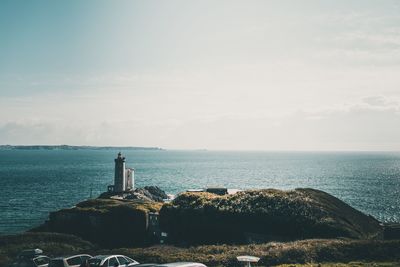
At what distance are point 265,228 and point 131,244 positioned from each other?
1362cm

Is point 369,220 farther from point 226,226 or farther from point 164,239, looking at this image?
point 164,239

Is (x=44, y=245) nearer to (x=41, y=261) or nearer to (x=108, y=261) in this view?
(x=41, y=261)

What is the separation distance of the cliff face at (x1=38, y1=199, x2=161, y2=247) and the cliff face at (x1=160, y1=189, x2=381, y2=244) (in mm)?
2977

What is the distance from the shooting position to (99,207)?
4562cm

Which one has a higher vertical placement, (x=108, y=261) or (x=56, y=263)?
(x=108, y=261)

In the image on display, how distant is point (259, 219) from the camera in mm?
35625

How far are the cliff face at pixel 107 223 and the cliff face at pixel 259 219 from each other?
2.98 m

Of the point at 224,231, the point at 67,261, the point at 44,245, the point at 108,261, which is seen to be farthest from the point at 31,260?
the point at 224,231

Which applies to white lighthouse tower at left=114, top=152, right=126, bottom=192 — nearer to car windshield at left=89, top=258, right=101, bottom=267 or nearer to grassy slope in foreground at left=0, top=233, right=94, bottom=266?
grassy slope in foreground at left=0, top=233, right=94, bottom=266

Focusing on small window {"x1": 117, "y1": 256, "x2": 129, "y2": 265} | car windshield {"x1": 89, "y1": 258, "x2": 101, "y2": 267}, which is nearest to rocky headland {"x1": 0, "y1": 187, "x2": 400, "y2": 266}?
small window {"x1": 117, "y1": 256, "x2": 129, "y2": 265}

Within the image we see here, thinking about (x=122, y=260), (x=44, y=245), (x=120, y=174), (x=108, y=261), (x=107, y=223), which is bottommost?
(x=107, y=223)

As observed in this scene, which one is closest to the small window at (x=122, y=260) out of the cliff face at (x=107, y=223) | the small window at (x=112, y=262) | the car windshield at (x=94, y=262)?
the small window at (x=112, y=262)

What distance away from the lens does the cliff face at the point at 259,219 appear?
110 ft

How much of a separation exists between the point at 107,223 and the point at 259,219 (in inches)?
663
